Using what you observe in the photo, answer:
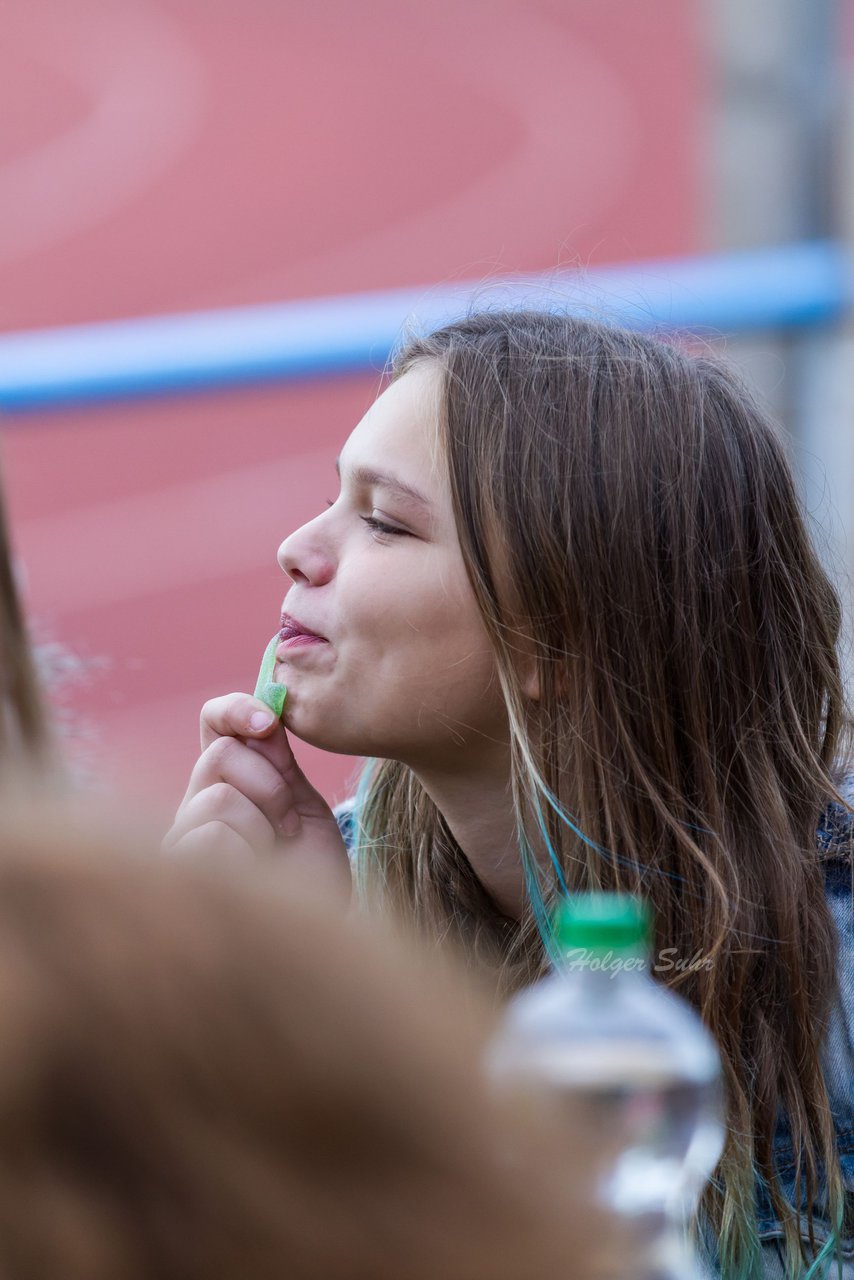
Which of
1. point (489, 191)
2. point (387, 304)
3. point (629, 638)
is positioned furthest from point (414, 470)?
point (489, 191)

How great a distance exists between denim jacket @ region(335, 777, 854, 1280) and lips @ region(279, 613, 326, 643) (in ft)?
2.00

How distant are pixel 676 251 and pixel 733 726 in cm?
892

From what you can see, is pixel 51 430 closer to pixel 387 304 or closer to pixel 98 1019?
pixel 387 304

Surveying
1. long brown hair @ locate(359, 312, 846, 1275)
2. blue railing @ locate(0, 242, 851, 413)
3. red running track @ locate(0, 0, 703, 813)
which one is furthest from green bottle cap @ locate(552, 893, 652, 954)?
red running track @ locate(0, 0, 703, 813)

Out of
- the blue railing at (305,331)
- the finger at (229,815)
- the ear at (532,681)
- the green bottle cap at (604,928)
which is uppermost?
the blue railing at (305,331)

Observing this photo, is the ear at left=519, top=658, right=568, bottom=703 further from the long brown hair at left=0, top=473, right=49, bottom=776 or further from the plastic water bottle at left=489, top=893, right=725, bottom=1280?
the long brown hair at left=0, top=473, right=49, bottom=776

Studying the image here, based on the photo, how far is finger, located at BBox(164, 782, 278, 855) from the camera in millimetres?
1668

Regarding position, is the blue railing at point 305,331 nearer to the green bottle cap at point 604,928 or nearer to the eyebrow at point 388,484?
the eyebrow at point 388,484

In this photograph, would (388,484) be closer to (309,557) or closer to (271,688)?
(309,557)

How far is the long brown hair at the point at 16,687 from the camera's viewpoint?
1104mm

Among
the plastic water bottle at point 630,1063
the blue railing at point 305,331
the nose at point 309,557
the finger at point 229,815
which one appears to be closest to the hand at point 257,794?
the finger at point 229,815

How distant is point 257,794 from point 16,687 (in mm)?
625

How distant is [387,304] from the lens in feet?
12.1

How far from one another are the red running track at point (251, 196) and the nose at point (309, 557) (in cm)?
499
